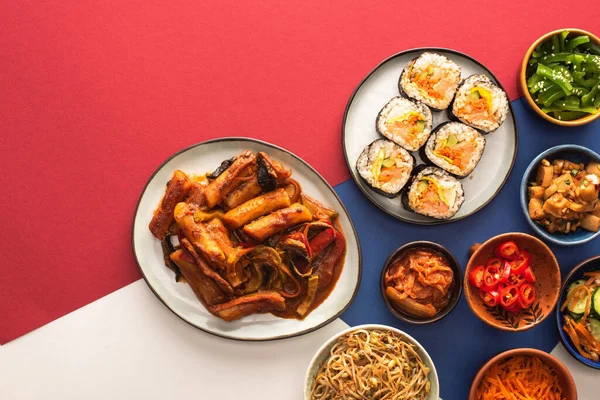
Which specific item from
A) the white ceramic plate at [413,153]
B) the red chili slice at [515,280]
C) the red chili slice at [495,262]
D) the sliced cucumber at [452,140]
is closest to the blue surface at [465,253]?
the white ceramic plate at [413,153]

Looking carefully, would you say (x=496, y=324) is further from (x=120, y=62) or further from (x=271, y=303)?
(x=120, y=62)

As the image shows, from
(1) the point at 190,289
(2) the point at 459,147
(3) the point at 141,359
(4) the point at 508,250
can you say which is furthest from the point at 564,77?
(3) the point at 141,359

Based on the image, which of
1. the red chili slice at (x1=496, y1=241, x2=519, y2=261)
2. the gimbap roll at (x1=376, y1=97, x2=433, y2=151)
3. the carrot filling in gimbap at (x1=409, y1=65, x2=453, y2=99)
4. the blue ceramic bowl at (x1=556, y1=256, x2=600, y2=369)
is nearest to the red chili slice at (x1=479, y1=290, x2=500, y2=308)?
the red chili slice at (x1=496, y1=241, x2=519, y2=261)

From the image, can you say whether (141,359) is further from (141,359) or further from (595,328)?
(595,328)

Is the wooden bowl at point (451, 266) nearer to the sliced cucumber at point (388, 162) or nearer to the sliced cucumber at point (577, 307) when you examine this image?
the sliced cucumber at point (388, 162)

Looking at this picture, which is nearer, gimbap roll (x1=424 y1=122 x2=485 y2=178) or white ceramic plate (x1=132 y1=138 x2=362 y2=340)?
white ceramic plate (x1=132 y1=138 x2=362 y2=340)

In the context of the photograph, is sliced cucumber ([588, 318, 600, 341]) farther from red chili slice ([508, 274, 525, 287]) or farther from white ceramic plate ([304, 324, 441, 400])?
white ceramic plate ([304, 324, 441, 400])

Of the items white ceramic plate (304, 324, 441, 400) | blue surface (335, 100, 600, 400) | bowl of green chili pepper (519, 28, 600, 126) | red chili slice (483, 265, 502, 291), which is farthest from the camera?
blue surface (335, 100, 600, 400)
